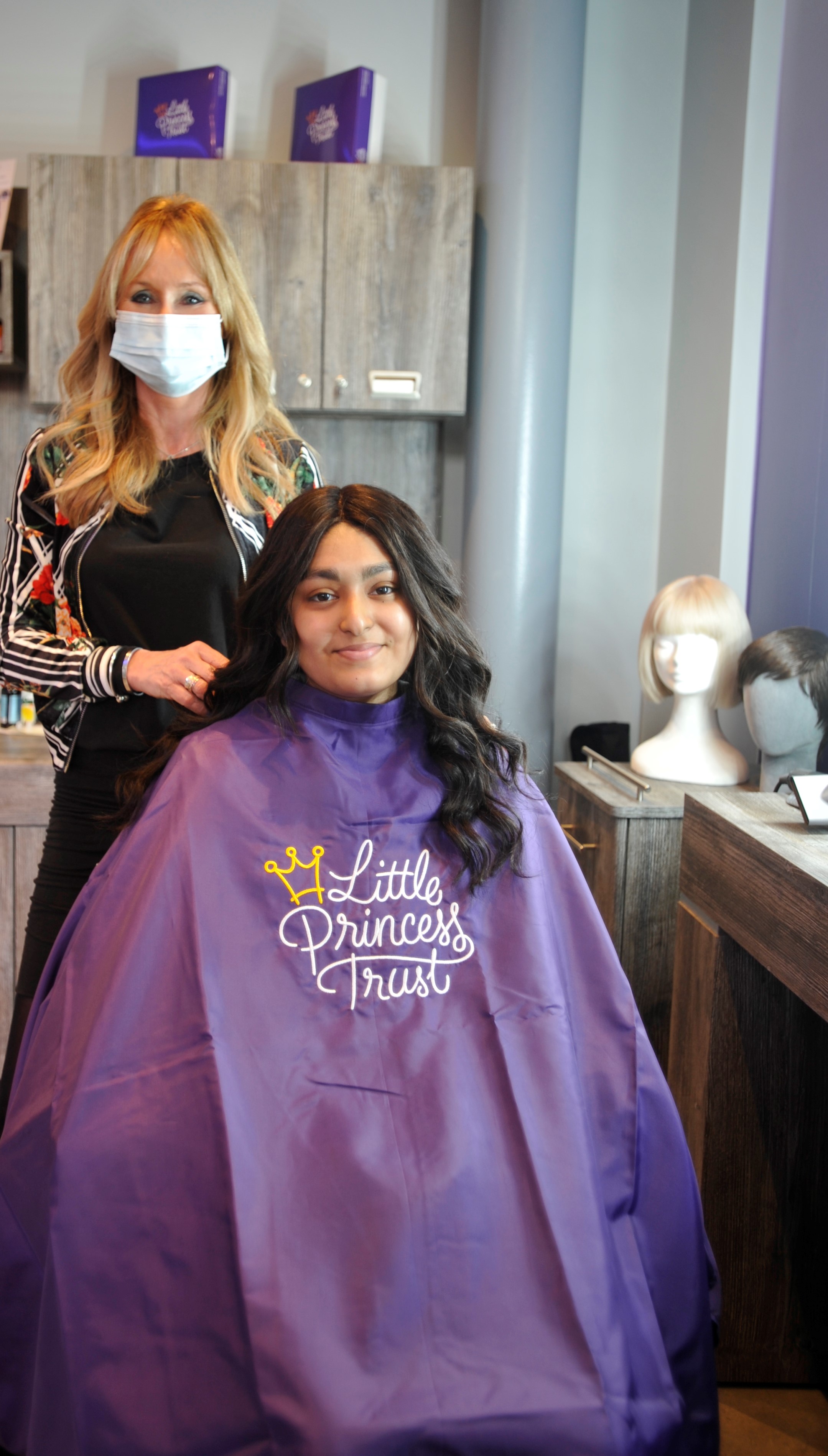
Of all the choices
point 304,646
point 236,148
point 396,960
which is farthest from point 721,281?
point 396,960

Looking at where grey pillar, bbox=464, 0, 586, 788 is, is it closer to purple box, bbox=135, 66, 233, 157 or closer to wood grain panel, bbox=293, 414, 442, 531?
wood grain panel, bbox=293, 414, 442, 531

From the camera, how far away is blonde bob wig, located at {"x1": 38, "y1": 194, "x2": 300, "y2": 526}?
1.44m

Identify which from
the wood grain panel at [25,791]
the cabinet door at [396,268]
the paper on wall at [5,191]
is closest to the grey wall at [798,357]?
the cabinet door at [396,268]

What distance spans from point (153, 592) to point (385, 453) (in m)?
1.86

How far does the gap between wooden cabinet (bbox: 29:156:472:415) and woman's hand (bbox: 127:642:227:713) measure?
167 centimetres

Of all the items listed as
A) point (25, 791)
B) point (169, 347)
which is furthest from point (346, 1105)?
point (25, 791)

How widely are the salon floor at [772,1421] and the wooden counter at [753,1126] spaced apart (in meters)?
0.02

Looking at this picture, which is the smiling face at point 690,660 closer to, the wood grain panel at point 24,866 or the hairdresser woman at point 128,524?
the hairdresser woman at point 128,524

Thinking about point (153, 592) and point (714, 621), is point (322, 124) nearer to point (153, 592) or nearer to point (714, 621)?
point (714, 621)

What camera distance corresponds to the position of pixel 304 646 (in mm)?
1312

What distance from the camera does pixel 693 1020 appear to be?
1699 millimetres

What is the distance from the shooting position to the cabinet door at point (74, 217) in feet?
9.02

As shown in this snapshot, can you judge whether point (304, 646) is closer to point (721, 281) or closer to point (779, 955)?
point (779, 955)

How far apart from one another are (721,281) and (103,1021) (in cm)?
232
